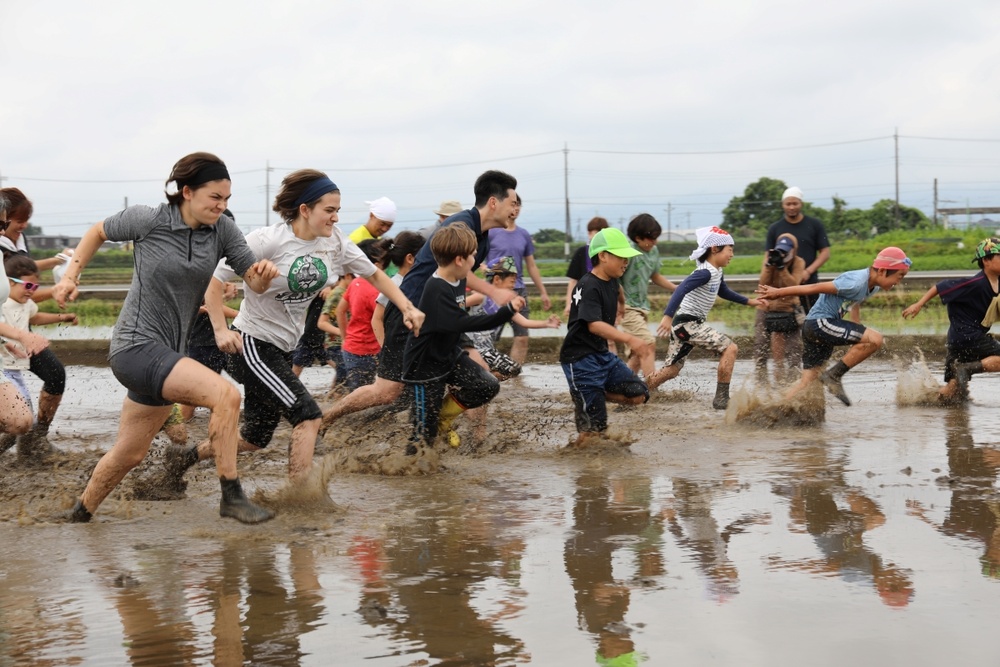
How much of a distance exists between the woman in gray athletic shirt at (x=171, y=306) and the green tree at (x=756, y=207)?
59.3 m

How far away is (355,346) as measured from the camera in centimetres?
928

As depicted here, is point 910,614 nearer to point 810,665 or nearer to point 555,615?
point 810,665

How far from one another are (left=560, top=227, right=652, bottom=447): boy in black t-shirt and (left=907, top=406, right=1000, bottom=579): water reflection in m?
2.04

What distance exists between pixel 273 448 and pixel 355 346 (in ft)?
3.92

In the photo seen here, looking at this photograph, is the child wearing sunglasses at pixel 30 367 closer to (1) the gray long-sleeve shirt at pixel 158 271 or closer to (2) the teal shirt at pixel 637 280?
(1) the gray long-sleeve shirt at pixel 158 271

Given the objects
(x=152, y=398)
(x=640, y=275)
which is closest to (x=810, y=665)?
(x=152, y=398)

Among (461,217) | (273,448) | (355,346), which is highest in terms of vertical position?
(461,217)

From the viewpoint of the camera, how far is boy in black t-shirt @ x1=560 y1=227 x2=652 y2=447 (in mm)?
7688

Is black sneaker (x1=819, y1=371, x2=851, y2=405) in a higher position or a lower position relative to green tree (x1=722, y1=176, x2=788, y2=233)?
lower

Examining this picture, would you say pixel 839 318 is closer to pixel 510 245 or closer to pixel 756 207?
pixel 510 245

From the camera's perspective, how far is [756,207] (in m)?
65.3

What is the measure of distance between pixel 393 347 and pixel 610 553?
2.94 metres

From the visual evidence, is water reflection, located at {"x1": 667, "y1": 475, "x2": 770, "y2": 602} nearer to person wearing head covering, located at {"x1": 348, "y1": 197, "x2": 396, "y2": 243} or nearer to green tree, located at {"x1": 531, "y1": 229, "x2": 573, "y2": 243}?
person wearing head covering, located at {"x1": 348, "y1": 197, "x2": 396, "y2": 243}

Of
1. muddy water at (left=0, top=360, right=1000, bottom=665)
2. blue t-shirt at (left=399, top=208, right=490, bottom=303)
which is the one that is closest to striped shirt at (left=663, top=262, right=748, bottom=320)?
muddy water at (left=0, top=360, right=1000, bottom=665)
